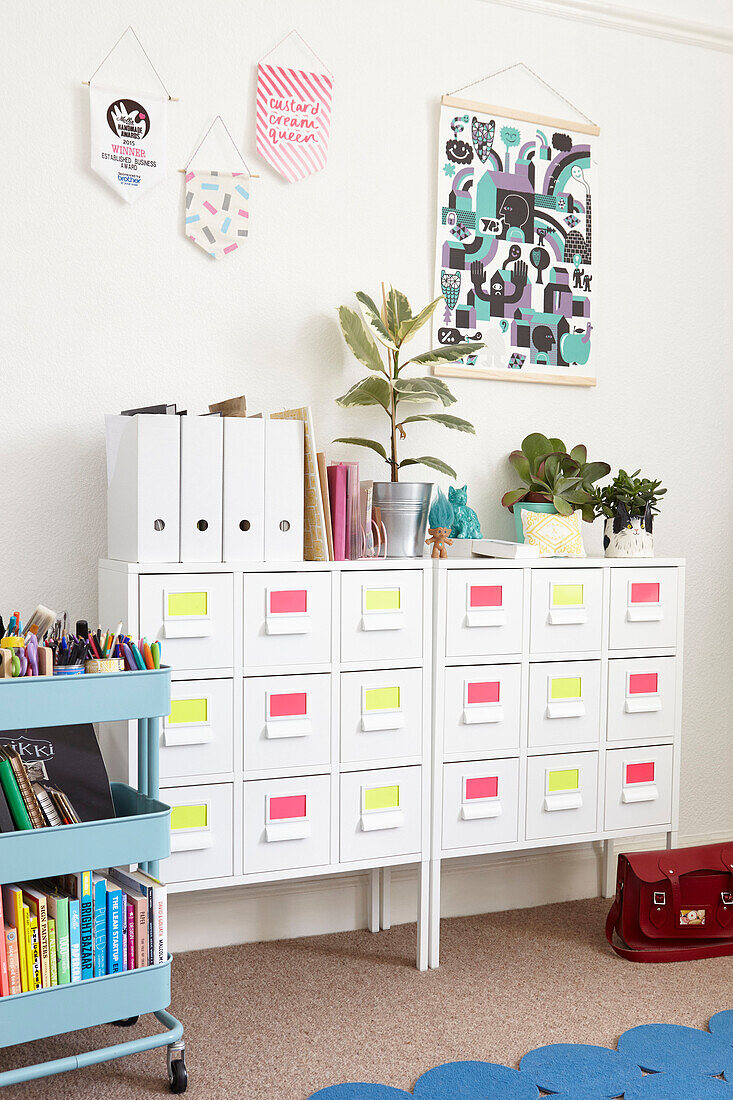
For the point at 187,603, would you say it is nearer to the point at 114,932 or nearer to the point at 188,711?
the point at 188,711

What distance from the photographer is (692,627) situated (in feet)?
9.50

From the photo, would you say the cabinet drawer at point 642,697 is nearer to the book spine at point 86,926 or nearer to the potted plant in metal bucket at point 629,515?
the potted plant in metal bucket at point 629,515

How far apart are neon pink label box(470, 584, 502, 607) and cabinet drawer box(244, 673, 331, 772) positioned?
0.39 meters

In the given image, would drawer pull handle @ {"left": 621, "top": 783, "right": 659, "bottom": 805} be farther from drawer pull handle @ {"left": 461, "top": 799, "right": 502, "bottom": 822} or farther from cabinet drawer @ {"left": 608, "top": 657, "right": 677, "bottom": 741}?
drawer pull handle @ {"left": 461, "top": 799, "right": 502, "bottom": 822}

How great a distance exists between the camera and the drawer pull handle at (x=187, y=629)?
6.37 ft

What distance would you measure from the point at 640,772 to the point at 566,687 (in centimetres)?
31

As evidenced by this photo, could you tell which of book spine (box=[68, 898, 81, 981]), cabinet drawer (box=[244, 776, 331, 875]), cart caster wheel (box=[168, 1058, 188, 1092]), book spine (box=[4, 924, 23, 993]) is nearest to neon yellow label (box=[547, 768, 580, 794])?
cabinet drawer (box=[244, 776, 331, 875])

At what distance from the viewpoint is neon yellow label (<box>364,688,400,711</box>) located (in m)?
2.14

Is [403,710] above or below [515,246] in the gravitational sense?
below

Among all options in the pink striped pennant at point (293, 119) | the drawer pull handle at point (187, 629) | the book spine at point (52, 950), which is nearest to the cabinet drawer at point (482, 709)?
the drawer pull handle at point (187, 629)

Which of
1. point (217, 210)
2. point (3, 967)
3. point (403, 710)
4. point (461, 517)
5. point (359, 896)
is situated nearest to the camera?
point (3, 967)

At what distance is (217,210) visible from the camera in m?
2.30

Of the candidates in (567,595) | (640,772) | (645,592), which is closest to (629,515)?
(645,592)

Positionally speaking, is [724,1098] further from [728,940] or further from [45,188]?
[45,188]
